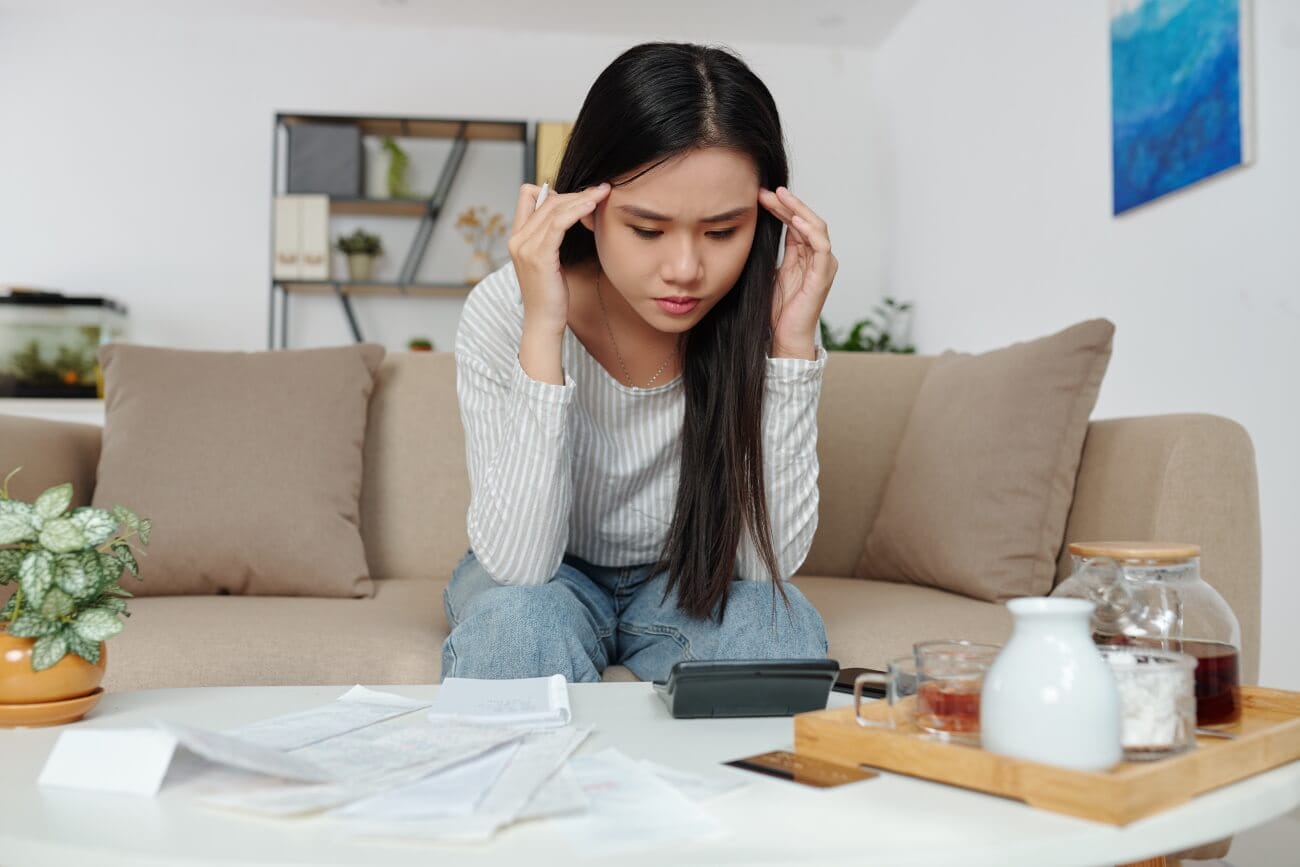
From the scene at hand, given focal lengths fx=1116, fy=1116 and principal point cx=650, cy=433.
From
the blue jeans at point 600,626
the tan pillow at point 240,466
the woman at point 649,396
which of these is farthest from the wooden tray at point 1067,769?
the tan pillow at point 240,466

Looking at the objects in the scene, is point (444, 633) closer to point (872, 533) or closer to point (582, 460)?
point (582, 460)

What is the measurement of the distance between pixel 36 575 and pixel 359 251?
13.7ft

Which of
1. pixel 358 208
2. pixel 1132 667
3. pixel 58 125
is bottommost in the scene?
pixel 1132 667

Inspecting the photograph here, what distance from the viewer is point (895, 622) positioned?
1.66 m

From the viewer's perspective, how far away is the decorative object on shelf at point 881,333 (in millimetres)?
4762

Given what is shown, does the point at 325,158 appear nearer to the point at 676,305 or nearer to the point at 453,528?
the point at 453,528

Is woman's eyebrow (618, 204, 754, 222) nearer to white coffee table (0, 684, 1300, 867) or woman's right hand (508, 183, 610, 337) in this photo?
woman's right hand (508, 183, 610, 337)

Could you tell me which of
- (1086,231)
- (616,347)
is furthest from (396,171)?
(616,347)

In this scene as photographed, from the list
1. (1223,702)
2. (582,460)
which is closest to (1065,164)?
(582,460)

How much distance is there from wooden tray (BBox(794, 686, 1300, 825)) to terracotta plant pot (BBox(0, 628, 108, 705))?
0.63 meters

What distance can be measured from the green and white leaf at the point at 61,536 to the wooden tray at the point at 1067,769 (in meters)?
0.64

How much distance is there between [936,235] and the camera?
461 centimetres

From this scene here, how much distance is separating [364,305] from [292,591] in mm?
3353

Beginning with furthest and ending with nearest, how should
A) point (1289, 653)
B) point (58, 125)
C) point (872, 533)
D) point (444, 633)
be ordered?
point (58, 125) → point (1289, 653) → point (872, 533) → point (444, 633)
